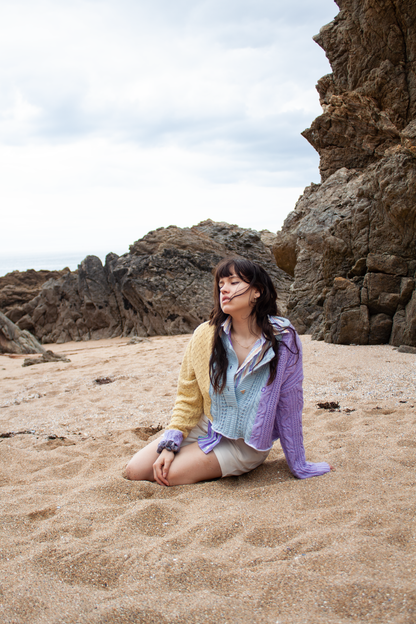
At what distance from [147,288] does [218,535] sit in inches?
465

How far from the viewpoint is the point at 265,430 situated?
2457mm

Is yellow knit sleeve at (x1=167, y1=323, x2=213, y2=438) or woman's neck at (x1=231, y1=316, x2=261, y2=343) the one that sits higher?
woman's neck at (x1=231, y1=316, x2=261, y2=343)

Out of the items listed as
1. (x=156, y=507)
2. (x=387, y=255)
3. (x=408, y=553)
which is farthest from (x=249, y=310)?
(x=387, y=255)

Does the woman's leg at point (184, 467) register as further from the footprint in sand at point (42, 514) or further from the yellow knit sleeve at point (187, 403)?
the footprint in sand at point (42, 514)

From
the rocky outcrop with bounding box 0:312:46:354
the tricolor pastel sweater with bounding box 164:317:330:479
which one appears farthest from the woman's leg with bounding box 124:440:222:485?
the rocky outcrop with bounding box 0:312:46:354

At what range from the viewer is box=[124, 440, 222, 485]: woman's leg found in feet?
8.27

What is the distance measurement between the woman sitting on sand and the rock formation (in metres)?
4.69

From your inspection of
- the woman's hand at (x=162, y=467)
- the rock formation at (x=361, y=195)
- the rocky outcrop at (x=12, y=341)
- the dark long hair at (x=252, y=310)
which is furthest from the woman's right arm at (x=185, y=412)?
the rocky outcrop at (x=12, y=341)

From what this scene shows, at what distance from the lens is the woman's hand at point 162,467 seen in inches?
98.7

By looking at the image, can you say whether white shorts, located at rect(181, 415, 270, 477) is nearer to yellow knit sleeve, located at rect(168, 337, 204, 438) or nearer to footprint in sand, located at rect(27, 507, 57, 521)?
yellow knit sleeve, located at rect(168, 337, 204, 438)

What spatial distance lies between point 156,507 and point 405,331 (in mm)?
5564

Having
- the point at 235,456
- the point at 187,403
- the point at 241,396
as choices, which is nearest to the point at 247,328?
the point at 241,396

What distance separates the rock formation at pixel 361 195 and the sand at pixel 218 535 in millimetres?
3780

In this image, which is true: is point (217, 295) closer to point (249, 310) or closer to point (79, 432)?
point (249, 310)
